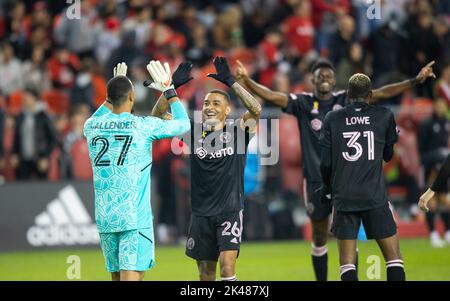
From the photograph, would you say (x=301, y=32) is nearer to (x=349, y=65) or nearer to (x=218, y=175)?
(x=349, y=65)

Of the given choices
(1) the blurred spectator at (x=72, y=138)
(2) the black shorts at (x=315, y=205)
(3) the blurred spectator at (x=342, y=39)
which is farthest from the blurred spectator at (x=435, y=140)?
(1) the blurred spectator at (x=72, y=138)

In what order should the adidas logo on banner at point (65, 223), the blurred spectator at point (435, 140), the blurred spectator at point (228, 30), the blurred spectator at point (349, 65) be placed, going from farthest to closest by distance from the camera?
1. the blurred spectator at point (228, 30)
2. the blurred spectator at point (349, 65)
3. the blurred spectator at point (435, 140)
4. the adidas logo on banner at point (65, 223)

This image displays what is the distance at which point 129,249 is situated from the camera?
31.4 ft

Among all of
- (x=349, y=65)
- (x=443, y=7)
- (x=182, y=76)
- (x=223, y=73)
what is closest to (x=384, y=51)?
(x=349, y=65)

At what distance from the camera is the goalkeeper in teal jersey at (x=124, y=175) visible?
9570mm

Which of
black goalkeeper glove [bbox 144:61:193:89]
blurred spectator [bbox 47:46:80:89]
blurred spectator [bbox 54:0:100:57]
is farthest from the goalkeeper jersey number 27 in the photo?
blurred spectator [bbox 54:0:100:57]

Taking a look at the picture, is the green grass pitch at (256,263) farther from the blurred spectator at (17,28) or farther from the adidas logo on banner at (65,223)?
the blurred spectator at (17,28)

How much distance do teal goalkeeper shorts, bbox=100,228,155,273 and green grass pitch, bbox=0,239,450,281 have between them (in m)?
4.69

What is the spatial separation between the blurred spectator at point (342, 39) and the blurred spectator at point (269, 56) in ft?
4.12

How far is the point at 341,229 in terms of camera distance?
421 inches

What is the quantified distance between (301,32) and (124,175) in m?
13.2

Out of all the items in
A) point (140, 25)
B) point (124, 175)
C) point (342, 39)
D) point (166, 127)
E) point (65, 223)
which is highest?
point (140, 25)
